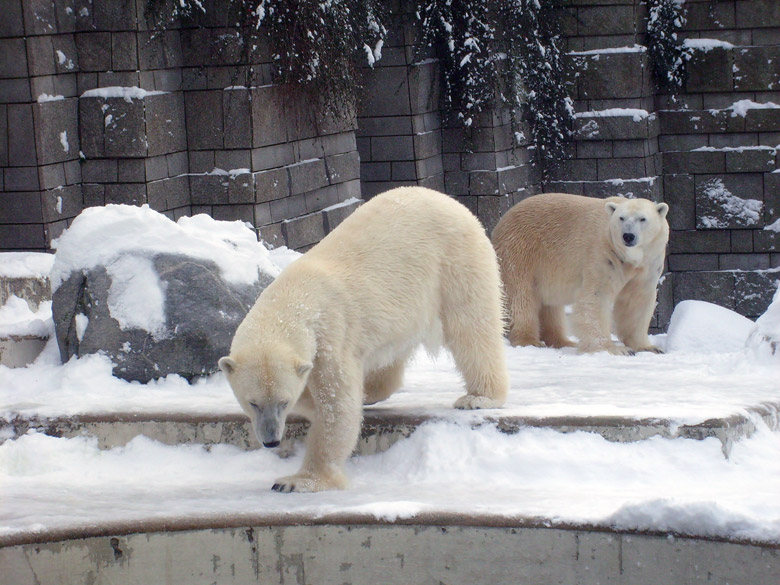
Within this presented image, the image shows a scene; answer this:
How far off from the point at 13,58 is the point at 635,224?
336 centimetres

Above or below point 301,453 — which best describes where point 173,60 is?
above

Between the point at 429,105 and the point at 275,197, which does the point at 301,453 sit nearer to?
the point at 275,197

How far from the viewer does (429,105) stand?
26.8 ft

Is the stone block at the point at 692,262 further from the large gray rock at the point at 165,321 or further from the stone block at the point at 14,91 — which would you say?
the stone block at the point at 14,91

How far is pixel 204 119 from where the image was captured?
6090 mm

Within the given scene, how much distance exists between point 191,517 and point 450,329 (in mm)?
1213

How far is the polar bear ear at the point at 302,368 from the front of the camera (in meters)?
3.10

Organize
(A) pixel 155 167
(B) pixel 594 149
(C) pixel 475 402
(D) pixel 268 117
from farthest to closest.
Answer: (B) pixel 594 149 → (D) pixel 268 117 → (A) pixel 155 167 → (C) pixel 475 402

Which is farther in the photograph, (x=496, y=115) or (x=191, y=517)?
(x=496, y=115)

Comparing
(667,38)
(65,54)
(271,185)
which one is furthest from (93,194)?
(667,38)

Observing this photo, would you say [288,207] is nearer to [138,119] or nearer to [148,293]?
[138,119]

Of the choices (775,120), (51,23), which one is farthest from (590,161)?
(51,23)

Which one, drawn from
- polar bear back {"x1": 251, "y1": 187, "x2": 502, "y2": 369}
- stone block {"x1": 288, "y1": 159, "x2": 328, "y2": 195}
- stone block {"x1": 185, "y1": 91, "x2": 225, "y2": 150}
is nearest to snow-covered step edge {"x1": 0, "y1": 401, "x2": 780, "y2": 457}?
polar bear back {"x1": 251, "y1": 187, "x2": 502, "y2": 369}

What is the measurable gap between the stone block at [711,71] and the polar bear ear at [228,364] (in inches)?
276
